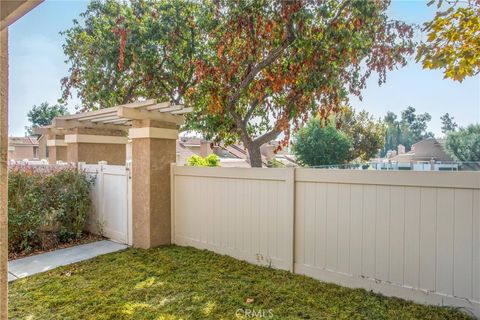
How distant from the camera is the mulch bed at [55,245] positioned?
17.4ft

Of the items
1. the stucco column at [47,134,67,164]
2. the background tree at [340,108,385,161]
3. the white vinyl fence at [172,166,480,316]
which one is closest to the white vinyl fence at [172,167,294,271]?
the white vinyl fence at [172,166,480,316]

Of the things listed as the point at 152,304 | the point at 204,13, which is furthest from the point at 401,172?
the point at 204,13

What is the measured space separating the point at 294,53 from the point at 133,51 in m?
3.80

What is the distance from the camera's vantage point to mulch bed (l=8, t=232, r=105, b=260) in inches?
209

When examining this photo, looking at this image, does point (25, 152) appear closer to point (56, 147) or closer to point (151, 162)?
point (56, 147)

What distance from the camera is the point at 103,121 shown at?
7559 mm

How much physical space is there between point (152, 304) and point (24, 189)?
12.9 ft

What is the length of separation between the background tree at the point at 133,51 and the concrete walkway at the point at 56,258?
3.94 meters

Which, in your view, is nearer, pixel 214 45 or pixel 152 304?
pixel 152 304

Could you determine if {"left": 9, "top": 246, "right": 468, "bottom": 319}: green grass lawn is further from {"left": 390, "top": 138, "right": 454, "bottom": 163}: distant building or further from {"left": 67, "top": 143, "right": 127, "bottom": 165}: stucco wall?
{"left": 390, "top": 138, "right": 454, "bottom": 163}: distant building

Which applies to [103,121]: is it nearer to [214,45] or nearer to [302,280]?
[214,45]

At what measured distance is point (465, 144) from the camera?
97.0ft

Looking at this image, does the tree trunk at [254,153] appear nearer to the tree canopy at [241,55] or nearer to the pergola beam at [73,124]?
the tree canopy at [241,55]

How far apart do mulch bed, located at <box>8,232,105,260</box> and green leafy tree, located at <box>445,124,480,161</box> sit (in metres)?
33.0
